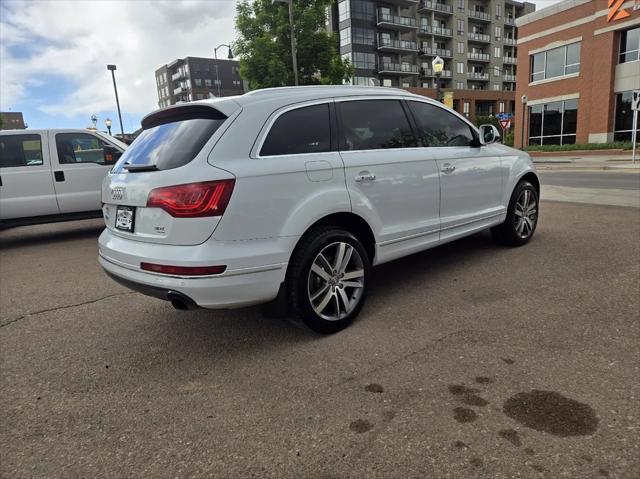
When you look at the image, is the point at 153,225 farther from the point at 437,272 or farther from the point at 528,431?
the point at 437,272

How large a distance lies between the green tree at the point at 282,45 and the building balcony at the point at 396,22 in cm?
3916

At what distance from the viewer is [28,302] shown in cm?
468

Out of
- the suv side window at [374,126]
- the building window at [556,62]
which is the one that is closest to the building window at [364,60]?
the building window at [556,62]

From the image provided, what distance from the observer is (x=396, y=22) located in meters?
60.5

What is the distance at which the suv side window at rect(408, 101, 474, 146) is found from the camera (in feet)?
14.4

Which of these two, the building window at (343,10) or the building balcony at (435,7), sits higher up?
the building balcony at (435,7)

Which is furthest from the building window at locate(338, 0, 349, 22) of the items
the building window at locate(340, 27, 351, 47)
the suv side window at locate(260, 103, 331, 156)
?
the suv side window at locate(260, 103, 331, 156)

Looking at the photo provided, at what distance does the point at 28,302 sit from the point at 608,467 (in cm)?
493

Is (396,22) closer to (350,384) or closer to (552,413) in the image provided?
(350,384)

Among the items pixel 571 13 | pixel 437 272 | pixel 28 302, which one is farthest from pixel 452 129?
pixel 571 13

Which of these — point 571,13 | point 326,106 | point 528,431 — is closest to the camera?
point 528,431

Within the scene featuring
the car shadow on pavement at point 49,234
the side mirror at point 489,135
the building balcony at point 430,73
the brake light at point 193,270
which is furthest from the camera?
the building balcony at point 430,73

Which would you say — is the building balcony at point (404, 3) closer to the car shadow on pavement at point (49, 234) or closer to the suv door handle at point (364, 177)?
the car shadow on pavement at point (49, 234)

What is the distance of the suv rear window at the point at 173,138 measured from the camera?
3.11 metres
